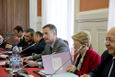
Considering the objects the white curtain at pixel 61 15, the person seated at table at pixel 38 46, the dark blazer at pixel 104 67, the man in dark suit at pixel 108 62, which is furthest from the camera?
the white curtain at pixel 61 15

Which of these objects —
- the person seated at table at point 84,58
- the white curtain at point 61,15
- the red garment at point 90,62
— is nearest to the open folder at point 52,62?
the person seated at table at point 84,58

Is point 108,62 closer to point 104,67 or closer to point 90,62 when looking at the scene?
point 104,67

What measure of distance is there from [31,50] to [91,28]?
3.95 ft

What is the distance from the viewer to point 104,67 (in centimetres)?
150

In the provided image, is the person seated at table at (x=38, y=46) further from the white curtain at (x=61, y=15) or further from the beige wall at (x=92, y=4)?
the beige wall at (x=92, y=4)

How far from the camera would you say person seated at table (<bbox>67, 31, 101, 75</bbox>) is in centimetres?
168

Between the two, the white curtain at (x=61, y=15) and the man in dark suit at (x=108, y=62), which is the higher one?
the white curtain at (x=61, y=15)

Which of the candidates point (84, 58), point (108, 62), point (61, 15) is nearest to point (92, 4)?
point (61, 15)

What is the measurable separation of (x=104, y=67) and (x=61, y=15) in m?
2.65

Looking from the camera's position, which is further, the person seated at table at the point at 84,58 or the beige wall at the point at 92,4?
the beige wall at the point at 92,4

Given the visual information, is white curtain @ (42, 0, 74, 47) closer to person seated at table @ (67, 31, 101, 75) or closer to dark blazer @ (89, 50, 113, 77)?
person seated at table @ (67, 31, 101, 75)

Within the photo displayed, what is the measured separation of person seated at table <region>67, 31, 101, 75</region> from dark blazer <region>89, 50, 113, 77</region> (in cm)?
14

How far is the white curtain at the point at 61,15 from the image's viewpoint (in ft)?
12.1

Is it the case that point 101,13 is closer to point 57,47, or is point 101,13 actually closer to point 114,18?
point 114,18
